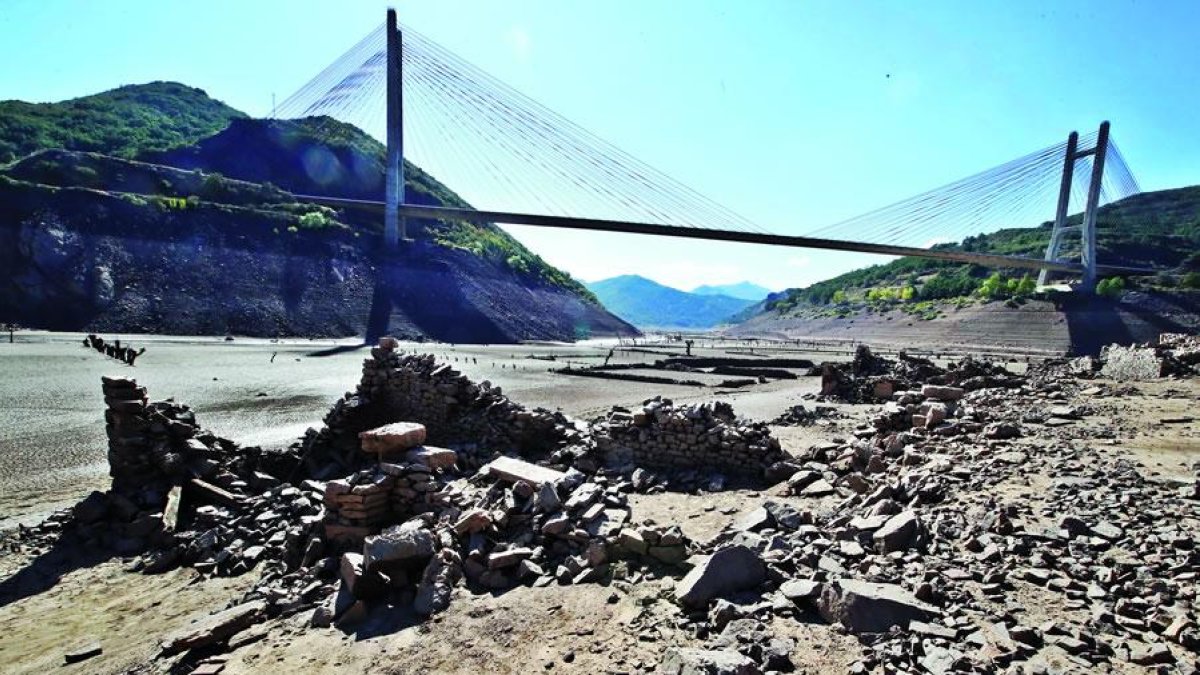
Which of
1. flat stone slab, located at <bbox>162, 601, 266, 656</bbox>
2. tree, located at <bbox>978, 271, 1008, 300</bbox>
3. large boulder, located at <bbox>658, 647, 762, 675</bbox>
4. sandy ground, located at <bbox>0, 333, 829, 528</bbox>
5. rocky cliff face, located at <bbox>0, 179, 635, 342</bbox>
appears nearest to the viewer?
large boulder, located at <bbox>658, 647, 762, 675</bbox>

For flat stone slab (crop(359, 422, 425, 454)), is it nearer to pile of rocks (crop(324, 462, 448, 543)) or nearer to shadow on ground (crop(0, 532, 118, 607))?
pile of rocks (crop(324, 462, 448, 543))

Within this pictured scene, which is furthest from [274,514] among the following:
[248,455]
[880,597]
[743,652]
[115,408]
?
[880,597]

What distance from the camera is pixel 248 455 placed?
9211 millimetres

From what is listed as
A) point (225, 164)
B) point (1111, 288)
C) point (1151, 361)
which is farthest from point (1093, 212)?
point (225, 164)

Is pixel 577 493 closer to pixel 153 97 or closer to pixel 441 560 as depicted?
pixel 441 560

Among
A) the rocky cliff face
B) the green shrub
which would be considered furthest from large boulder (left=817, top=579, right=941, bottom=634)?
the green shrub

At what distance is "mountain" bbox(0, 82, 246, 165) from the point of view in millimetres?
74312

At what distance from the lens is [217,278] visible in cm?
4478

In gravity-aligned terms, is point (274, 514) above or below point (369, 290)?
below

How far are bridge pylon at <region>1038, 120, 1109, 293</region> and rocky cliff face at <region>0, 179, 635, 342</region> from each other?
56.1 meters

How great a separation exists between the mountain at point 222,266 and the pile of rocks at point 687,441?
42458mm

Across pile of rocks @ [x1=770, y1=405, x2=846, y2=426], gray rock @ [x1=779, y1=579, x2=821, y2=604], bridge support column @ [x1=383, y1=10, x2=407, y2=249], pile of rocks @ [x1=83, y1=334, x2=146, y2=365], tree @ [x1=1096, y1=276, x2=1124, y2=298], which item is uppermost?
bridge support column @ [x1=383, y1=10, x2=407, y2=249]

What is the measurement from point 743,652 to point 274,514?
6.59 meters

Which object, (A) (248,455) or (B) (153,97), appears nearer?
(A) (248,455)
